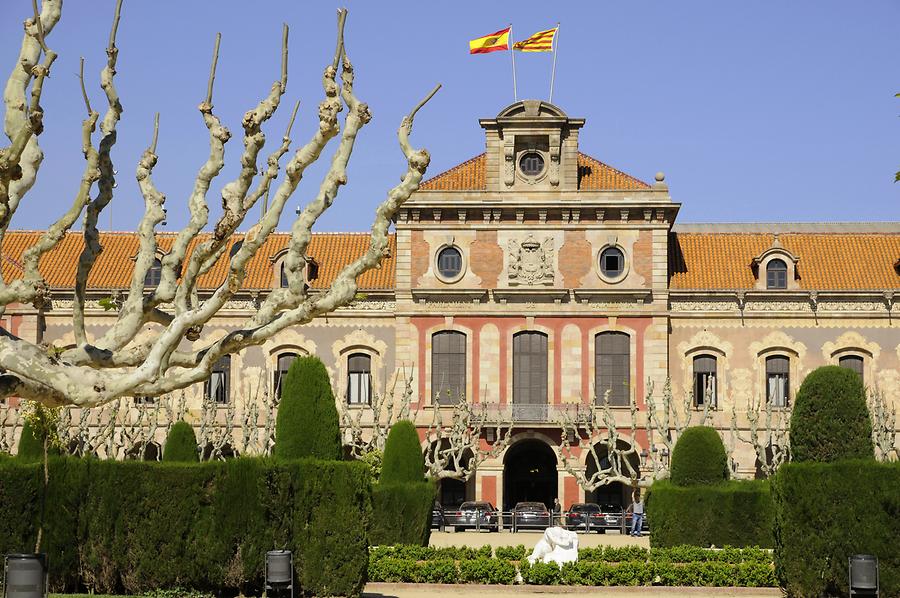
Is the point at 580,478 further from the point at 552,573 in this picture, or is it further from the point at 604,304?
the point at 552,573

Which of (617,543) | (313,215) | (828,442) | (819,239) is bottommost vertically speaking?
Answer: (617,543)

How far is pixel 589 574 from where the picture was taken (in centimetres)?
2470

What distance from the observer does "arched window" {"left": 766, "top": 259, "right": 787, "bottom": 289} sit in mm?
50812

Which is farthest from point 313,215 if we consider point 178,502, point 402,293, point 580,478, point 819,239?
point 819,239

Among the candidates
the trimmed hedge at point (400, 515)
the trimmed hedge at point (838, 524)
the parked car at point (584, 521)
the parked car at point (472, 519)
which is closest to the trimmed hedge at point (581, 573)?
the trimmed hedge at point (838, 524)

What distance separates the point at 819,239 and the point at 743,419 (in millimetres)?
7986

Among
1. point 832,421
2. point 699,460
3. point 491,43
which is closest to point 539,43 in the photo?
point 491,43

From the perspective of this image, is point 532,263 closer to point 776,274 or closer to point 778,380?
point 776,274

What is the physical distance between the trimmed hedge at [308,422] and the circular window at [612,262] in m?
27.3

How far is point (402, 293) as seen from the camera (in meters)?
50.4

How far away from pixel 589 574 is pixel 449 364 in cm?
2574

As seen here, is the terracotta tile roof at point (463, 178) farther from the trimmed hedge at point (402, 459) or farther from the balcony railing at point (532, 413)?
the trimmed hedge at point (402, 459)

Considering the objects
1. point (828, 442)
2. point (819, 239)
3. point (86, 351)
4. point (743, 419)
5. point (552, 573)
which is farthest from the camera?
point (819, 239)

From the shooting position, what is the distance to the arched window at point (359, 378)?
168ft
